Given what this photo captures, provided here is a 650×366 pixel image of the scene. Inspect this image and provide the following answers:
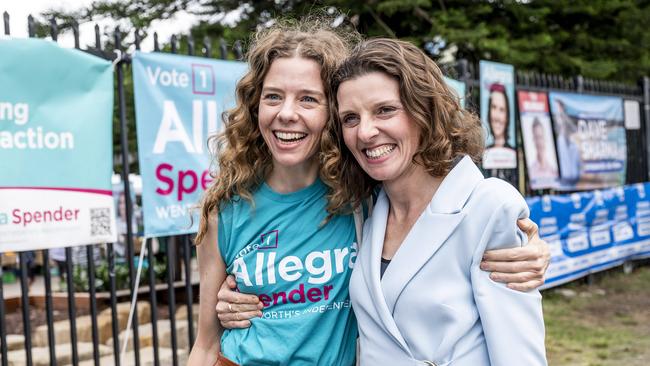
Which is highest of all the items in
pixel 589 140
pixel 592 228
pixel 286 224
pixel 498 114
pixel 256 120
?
pixel 256 120

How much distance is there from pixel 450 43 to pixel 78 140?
26.8 ft

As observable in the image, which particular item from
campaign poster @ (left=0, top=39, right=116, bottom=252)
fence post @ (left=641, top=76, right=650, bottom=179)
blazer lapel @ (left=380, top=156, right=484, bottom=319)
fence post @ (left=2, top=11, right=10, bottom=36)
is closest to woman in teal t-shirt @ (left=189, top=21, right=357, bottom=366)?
blazer lapel @ (left=380, top=156, right=484, bottom=319)

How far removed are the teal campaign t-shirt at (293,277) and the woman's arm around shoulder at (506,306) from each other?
509 mm

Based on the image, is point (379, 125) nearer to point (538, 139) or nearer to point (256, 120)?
point (256, 120)

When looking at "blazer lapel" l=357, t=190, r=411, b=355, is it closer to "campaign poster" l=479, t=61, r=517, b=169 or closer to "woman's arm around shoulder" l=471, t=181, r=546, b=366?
"woman's arm around shoulder" l=471, t=181, r=546, b=366

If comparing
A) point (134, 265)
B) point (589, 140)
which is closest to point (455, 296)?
point (134, 265)

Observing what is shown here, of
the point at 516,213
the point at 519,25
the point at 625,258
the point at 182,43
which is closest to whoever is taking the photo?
the point at 516,213

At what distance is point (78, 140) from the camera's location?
12.9ft

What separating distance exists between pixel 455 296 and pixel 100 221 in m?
2.79

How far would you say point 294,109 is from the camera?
2145 mm

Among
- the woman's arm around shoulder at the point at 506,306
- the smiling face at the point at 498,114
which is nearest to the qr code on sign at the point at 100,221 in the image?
the woman's arm around shoulder at the point at 506,306

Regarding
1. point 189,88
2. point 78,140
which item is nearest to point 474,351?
point 78,140

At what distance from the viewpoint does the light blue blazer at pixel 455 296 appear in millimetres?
1786

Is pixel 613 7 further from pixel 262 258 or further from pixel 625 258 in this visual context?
pixel 262 258
